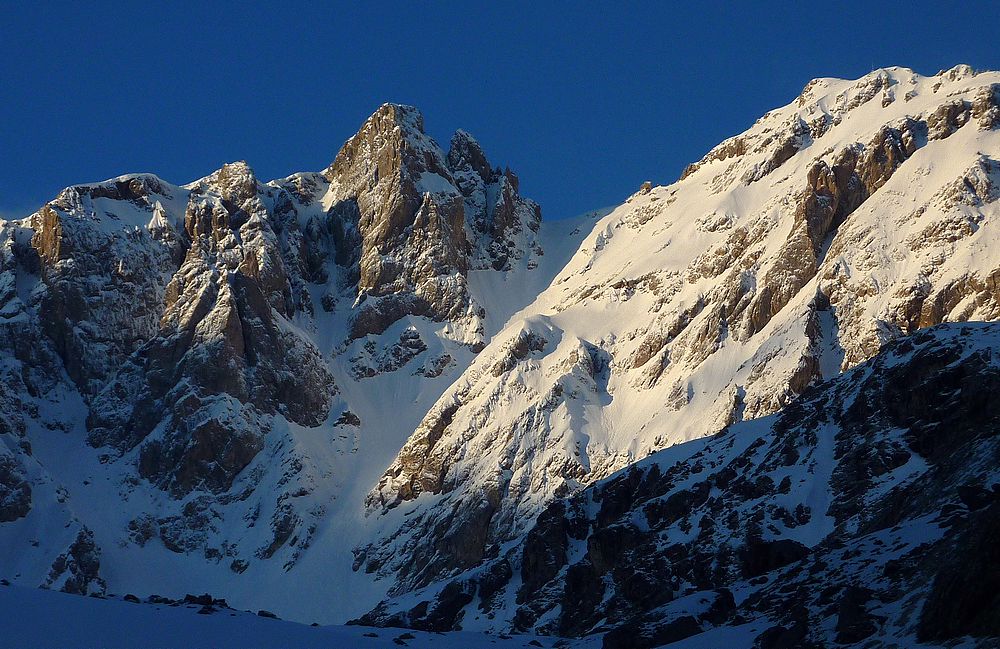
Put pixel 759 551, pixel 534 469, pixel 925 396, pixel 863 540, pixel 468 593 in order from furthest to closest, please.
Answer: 1. pixel 534 469
2. pixel 468 593
3. pixel 925 396
4. pixel 759 551
5. pixel 863 540

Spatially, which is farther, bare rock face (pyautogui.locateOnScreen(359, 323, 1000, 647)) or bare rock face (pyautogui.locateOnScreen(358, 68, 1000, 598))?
bare rock face (pyautogui.locateOnScreen(358, 68, 1000, 598))

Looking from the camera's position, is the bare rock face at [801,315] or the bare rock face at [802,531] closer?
the bare rock face at [802,531]

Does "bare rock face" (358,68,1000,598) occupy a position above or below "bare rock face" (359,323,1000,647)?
above

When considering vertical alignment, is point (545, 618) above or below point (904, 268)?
below

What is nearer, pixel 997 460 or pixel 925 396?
pixel 997 460

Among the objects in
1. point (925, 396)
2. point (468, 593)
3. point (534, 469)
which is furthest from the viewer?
point (534, 469)

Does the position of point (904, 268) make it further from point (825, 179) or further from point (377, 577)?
point (377, 577)

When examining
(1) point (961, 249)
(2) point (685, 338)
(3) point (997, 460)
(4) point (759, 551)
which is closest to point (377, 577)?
(2) point (685, 338)

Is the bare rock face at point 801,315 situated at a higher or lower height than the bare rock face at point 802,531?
higher

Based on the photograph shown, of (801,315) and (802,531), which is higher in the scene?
(801,315)

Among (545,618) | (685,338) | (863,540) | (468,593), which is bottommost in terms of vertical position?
(863,540)
